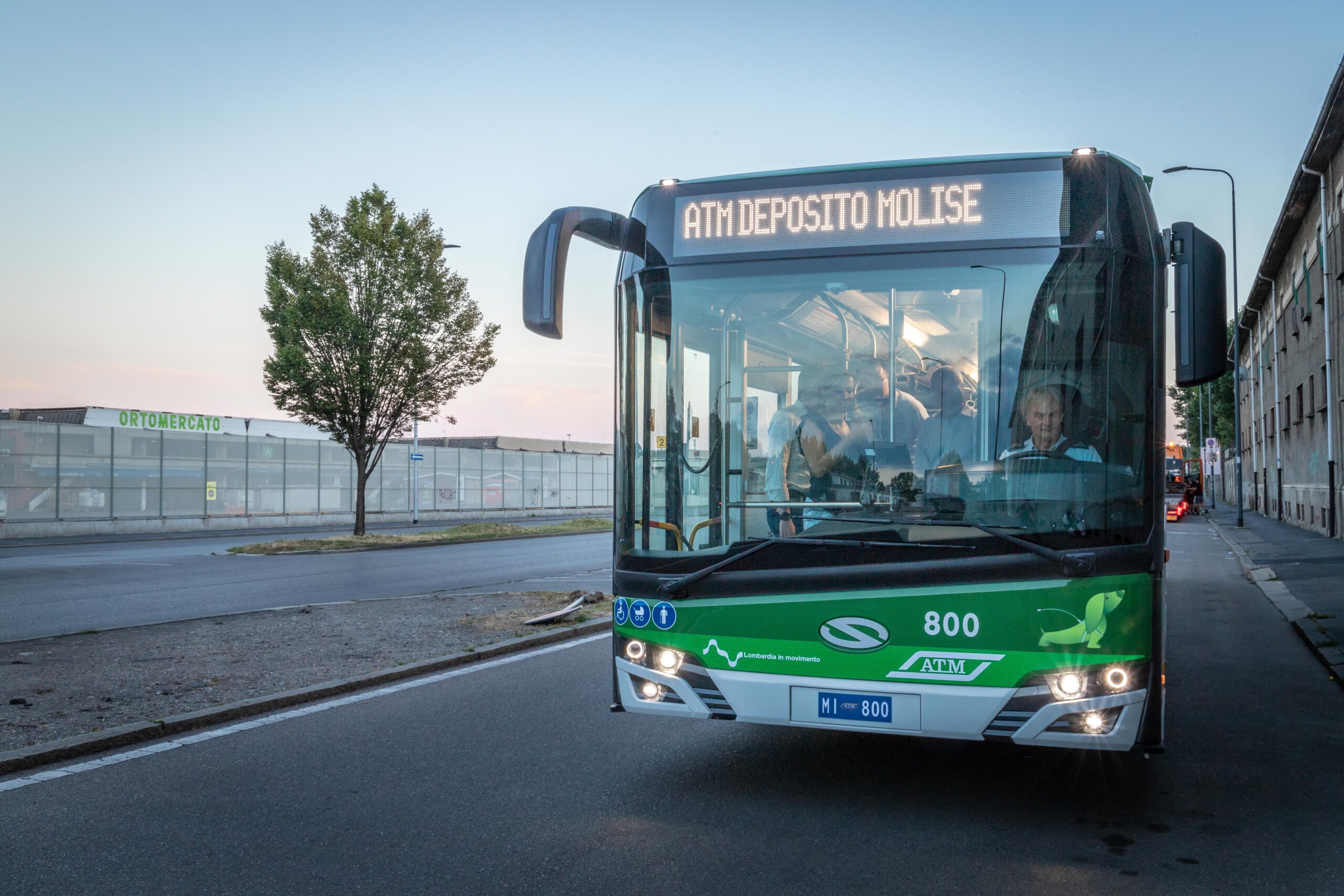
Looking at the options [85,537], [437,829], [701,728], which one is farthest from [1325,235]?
[85,537]

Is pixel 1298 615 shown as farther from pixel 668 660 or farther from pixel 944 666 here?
pixel 668 660

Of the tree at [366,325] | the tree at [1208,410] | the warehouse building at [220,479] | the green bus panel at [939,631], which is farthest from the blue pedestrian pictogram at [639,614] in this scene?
the tree at [1208,410]

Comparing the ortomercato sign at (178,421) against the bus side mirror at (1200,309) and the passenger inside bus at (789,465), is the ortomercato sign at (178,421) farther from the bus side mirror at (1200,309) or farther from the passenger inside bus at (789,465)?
the bus side mirror at (1200,309)

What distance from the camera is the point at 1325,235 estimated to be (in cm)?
2888

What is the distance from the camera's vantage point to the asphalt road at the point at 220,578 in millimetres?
13336

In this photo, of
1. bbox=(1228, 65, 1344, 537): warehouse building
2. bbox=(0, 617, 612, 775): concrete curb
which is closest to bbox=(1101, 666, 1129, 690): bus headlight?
bbox=(0, 617, 612, 775): concrete curb

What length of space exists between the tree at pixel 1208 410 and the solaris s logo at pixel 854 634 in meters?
→ 62.3

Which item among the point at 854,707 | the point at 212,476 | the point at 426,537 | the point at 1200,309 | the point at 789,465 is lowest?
the point at 426,537

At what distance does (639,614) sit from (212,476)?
35197 mm

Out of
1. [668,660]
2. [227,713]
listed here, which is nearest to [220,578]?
[227,713]

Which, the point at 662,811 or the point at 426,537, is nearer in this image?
the point at 662,811

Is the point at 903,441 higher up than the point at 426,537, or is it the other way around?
the point at 903,441

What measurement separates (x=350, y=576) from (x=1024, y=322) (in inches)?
619

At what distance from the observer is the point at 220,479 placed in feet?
123
